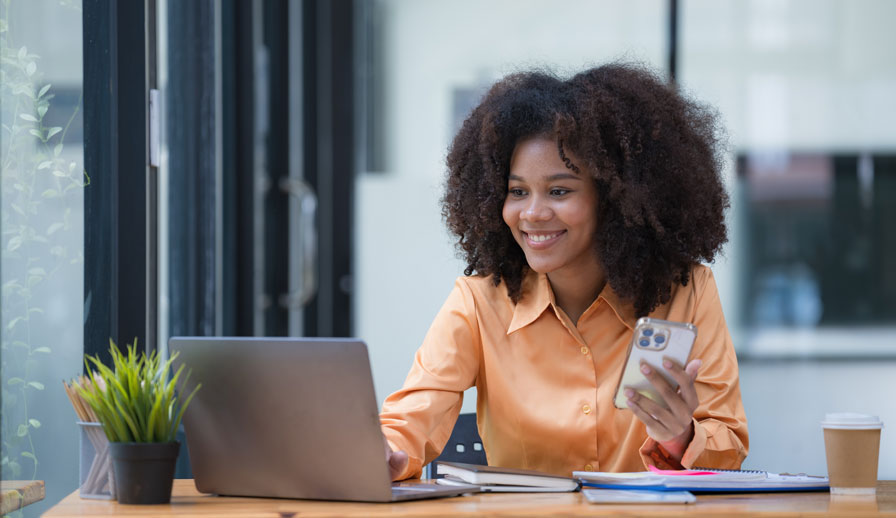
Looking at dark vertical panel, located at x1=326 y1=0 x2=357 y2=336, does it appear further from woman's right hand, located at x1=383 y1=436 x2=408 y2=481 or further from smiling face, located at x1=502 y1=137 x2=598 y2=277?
woman's right hand, located at x1=383 y1=436 x2=408 y2=481

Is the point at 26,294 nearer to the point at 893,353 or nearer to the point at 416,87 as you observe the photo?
the point at 416,87

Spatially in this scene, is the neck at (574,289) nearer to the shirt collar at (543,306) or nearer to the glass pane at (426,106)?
the shirt collar at (543,306)

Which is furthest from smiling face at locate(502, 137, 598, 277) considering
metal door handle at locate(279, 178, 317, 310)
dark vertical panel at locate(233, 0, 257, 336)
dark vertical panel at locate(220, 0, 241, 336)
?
metal door handle at locate(279, 178, 317, 310)

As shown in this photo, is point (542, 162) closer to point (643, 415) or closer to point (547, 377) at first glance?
point (547, 377)

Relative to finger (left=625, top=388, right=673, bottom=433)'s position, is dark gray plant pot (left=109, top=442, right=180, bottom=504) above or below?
below

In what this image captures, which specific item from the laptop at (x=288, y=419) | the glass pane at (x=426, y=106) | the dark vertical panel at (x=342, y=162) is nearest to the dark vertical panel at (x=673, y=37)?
the glass pane at (x=426, y=106)

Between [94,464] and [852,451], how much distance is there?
3.29 feet

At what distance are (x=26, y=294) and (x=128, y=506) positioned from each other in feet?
1.45

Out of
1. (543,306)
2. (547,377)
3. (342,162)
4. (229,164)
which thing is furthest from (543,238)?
(342,162)

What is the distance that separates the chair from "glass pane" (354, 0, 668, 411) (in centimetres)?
179

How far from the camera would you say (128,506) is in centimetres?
138

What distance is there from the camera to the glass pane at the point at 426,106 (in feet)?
13.0

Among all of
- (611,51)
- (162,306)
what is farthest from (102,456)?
(611,51)

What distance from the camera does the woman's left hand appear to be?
1.51 metres
